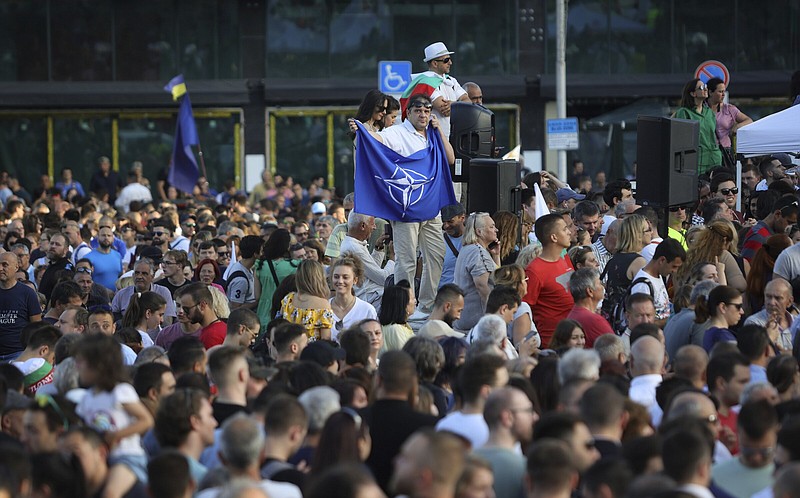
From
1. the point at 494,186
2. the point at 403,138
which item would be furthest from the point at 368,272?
the point at 494,186

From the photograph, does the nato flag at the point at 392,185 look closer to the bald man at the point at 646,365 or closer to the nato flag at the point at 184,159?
the bald man at the point at 646,365

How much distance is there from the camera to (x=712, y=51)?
3228 cm

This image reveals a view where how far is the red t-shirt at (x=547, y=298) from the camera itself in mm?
11500

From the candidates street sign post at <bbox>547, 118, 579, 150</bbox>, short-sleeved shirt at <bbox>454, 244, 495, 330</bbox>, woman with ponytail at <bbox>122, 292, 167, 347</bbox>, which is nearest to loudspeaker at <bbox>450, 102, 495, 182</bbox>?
short-sleeved shirt at <bbox>454, 244, 495, 330</bbox>

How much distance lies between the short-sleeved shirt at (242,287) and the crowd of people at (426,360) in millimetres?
26

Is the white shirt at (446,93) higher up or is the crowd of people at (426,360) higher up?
the white shirt at (446,93)

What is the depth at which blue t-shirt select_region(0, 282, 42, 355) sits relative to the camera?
12.8 m

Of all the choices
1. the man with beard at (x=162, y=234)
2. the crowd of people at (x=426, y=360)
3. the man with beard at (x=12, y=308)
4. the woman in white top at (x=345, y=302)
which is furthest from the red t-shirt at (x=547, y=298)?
the man with beard at (x=162, y=234)

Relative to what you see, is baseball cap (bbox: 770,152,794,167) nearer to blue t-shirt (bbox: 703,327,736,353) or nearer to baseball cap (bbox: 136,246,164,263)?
baseball cap (bbox: 136,246,164,263)

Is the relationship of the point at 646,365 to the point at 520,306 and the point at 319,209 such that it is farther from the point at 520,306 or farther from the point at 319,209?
the point at 319,209

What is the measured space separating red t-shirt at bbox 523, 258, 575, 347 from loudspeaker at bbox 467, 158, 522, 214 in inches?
90.1

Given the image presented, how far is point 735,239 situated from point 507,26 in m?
20.7

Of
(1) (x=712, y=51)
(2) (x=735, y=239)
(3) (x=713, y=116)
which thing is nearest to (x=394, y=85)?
(3) (x=713, y=116)

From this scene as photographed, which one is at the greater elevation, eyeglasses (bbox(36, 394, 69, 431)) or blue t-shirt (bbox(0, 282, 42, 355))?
eyeglasses (bbox(36, 394, 69, 431))
